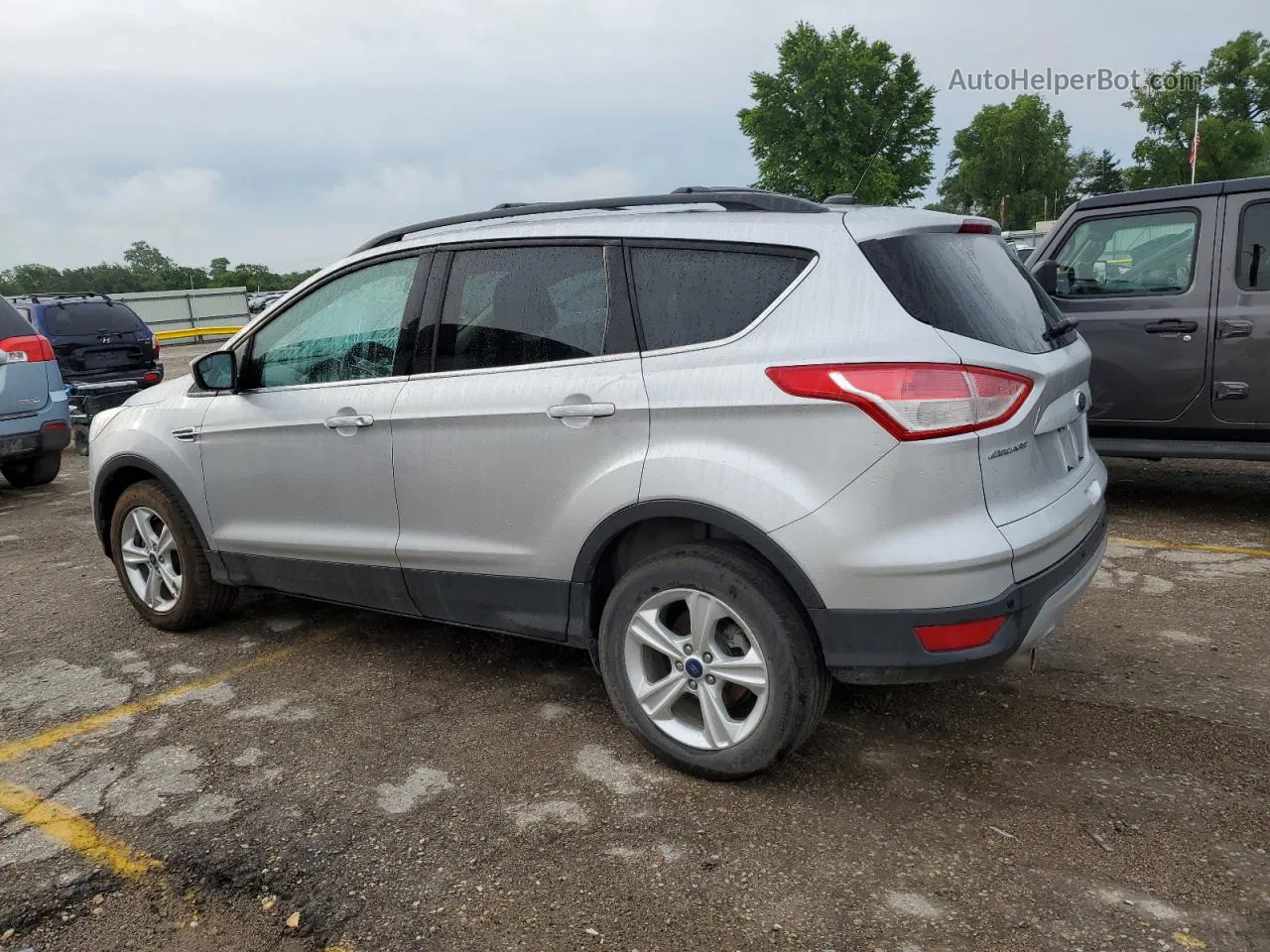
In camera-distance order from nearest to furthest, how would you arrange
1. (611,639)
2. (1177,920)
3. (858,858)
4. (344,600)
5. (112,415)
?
(1177,920)
(858,858)
(611,639)
(344,600)
(112,415)

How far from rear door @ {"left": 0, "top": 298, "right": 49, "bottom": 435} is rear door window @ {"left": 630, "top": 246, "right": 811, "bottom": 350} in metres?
6.54

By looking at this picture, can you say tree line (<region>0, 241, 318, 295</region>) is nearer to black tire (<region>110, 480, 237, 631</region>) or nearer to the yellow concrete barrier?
the yellow concrete barrier

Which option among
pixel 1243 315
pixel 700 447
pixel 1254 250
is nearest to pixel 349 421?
pixel 700 447

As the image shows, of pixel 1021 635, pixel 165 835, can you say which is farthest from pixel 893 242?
pixel 165 835

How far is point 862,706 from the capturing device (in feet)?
12.1

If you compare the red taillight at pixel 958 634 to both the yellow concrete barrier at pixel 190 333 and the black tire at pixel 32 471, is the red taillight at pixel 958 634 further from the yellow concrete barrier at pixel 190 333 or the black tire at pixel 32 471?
the yellow concrete barrier at pixel 190 333

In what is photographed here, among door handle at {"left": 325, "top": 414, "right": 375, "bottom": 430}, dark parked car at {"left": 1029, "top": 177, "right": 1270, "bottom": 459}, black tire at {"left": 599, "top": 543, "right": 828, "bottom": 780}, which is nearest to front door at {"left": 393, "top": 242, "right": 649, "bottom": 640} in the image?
door handle at {"left": 325, "top": 414, "right": 375, "bottom": 430}

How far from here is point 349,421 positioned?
3836 millimetres

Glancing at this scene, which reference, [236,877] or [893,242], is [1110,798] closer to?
[893,242]

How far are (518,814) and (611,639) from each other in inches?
22.9

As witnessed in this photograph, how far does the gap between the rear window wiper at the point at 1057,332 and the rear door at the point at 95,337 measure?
1212cm

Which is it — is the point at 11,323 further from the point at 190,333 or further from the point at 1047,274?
the point at 190,333

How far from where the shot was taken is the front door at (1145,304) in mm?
6059

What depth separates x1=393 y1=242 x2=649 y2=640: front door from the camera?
321 centimetres
